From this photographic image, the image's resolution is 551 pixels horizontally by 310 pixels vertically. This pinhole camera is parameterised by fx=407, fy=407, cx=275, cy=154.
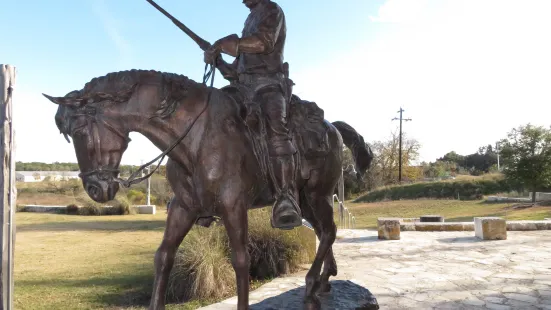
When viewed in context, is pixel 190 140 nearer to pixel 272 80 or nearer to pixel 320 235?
pixel 272 80

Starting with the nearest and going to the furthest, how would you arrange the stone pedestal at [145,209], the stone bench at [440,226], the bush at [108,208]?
the stone bench at [440,226]
the bush at [108,208]
the stone pedestal at [145,209]

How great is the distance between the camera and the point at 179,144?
2609 mm

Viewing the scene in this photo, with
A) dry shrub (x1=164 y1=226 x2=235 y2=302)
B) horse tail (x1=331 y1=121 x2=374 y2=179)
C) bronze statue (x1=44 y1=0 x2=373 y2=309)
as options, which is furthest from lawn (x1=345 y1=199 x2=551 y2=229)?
bronze statue (x1=44 y1=0 x2=373 y2=309)

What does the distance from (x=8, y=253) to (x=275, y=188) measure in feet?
8.62

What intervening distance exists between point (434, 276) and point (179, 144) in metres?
6.22

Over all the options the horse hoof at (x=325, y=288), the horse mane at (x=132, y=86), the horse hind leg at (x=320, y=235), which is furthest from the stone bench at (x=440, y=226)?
the horse mane at (x=132, y=86)

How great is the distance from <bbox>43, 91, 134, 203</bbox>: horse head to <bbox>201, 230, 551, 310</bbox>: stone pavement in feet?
6.19

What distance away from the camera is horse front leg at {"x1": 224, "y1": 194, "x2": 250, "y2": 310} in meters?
2.62

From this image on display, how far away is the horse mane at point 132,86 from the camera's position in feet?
7.70

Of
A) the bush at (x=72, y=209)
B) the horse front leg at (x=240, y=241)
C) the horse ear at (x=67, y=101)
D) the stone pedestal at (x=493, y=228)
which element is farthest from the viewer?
the bush at (x=72, y=209)

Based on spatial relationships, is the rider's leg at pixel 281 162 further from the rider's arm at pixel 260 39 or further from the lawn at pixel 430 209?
the lawn at pixel 430 209

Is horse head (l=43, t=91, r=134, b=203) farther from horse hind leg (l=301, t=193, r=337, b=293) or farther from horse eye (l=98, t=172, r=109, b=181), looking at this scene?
horse hind leg (l=301, t=193, r=337, b=293)

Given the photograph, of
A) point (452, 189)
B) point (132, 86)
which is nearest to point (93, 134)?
point (132, 86)

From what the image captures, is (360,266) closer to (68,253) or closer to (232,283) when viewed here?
(232,283)
